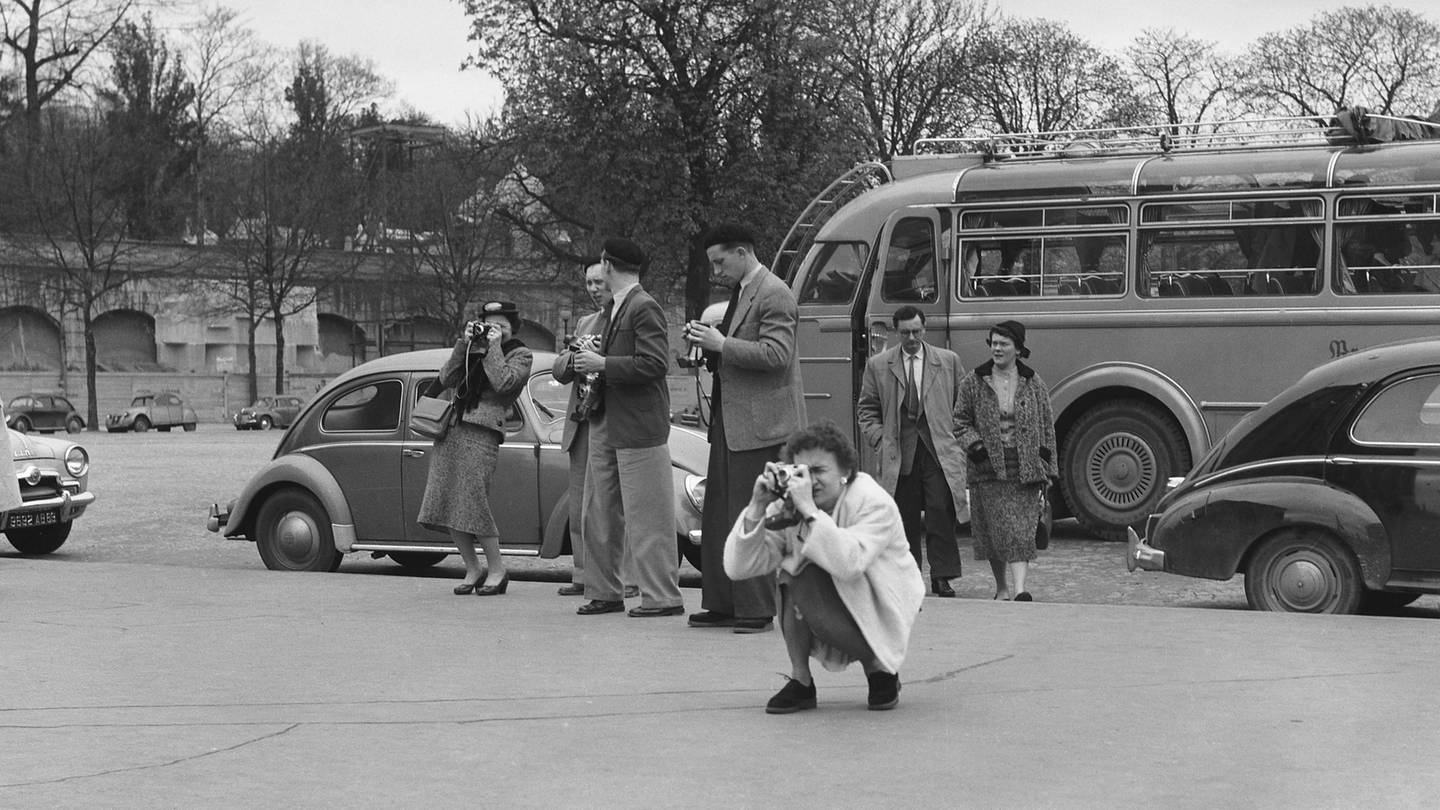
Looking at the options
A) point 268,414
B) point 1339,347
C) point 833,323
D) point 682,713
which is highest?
point 833,323

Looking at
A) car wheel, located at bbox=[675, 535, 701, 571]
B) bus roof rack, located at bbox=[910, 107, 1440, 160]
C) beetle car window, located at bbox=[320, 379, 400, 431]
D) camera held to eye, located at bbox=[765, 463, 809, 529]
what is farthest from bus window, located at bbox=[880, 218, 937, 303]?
camera held to eye, located at bbox=[765, 463, 809, 529]

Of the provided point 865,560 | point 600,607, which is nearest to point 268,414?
point 600,607

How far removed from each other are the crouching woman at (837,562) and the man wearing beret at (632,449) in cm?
272

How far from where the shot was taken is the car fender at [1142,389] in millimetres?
15266

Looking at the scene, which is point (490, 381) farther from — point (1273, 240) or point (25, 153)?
point (25, 153)

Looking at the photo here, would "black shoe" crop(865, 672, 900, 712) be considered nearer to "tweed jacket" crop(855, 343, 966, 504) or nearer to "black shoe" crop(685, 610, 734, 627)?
"black shoe" crop(685, 610, 734, 627)

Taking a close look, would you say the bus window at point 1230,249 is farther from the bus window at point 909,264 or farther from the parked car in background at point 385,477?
the parked car in background at point 385,477

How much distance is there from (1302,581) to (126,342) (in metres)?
70.7

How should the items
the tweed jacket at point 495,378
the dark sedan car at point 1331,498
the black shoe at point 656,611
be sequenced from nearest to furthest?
the black shoe at point 656,611 → the dark sedan car at point 1331,498 → the tweed jacket at point 495,378

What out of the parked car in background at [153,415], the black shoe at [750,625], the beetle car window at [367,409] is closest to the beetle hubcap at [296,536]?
the beetle car window at [367,409]

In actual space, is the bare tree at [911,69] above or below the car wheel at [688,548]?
above

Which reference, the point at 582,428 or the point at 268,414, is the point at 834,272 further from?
the point at 268,414

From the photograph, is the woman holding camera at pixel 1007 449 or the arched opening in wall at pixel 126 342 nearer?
the woman holding camera at pixel 1007 449

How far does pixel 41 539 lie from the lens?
52.7 feet
